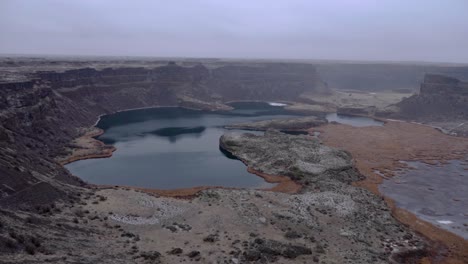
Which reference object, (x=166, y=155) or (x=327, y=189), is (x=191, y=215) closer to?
(x=327, y=189)

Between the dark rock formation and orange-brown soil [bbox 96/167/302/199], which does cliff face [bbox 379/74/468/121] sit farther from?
orange-brown soil [bbox 96/167/302/199]

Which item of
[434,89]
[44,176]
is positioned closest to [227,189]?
[44,176]

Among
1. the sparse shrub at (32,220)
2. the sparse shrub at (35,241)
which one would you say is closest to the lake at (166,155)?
the sparse shrub at (32,220)

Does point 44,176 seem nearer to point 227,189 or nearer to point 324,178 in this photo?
point 227,189

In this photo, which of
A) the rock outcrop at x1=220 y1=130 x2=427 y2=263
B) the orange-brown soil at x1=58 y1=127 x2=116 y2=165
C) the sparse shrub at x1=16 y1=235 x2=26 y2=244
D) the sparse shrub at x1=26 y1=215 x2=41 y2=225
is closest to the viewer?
the sparse shrub at x1=16 y1=235 x2=26 y2=244

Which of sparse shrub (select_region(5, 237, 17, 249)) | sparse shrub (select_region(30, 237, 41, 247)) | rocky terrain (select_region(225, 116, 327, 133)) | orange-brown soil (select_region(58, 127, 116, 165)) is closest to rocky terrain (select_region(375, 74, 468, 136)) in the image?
rocky terrain (select_region(225, 116, 327, 133))

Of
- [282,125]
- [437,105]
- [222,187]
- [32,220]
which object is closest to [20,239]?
[32,220]
